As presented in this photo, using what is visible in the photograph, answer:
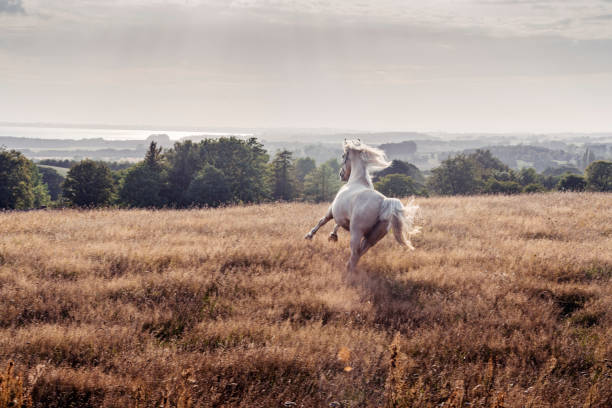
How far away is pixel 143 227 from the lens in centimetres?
1280

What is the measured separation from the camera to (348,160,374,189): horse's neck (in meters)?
9.60

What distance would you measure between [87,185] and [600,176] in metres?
73.2

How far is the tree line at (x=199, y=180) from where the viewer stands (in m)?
44.8

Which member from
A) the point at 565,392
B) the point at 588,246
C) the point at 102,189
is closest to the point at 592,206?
the point at 588,246

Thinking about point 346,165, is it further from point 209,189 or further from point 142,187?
point 142,187

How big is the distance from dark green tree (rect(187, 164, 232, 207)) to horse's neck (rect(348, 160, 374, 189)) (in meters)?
33.8

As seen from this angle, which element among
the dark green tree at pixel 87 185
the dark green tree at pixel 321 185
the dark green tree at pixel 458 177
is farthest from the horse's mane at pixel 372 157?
the dark green tree at pixel 321 185

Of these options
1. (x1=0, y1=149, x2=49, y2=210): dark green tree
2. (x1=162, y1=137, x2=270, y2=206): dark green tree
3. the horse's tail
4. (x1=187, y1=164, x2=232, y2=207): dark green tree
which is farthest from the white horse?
(x1=0, y1=149, x2=49, y2=210): dark green tree

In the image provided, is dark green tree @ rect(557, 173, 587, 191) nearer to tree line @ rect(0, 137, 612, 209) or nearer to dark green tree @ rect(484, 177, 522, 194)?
tree line @ rect(0, 137, 612, 209)

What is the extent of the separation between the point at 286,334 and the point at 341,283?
247 cm

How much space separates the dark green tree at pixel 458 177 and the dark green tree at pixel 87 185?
53.1 m

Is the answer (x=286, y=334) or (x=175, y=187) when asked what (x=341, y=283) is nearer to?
(x=286, y=334)

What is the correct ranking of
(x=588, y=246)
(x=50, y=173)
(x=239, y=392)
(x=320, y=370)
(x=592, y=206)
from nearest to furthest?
1. (x=239, y=392)
2. (x=320, y=370)
3. (x=588, y=246)
4. (x=592, y=206)
5. (x=50, y=173)

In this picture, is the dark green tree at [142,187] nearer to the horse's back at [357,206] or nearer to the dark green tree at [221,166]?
the dark green tree at [221,166]
